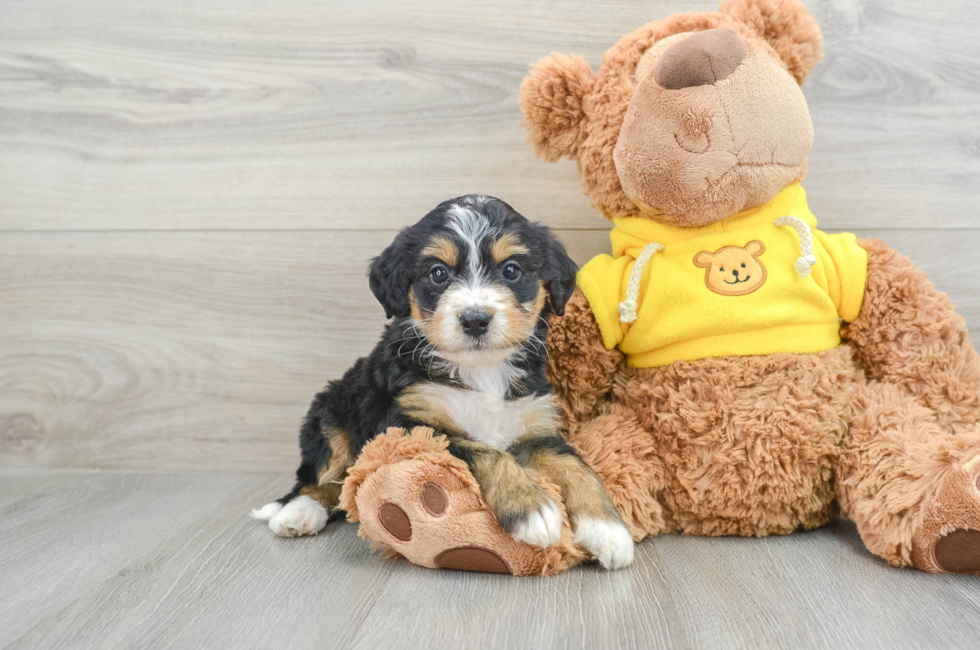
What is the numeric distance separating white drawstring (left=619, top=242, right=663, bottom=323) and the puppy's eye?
46 cm

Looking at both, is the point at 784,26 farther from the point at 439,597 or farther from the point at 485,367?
the point at 439,597

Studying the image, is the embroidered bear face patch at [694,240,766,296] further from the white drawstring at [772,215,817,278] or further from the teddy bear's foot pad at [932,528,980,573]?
the teddy bear's foot pad at [932,528,980,573]

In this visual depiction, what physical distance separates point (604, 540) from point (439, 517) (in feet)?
1.12

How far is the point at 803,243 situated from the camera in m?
1.69

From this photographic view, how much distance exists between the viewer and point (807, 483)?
1.63 metres

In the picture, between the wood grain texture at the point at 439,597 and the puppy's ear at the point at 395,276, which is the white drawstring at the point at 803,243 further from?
the puppy's ear at the point at 395,276

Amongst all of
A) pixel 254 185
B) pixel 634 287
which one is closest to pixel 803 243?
pixel 634 287

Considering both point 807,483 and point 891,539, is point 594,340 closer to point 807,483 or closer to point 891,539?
point 807,483

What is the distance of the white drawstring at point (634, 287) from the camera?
1763mm

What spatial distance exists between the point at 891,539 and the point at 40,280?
2.58 m

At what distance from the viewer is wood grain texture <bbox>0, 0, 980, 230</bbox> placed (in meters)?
2.18

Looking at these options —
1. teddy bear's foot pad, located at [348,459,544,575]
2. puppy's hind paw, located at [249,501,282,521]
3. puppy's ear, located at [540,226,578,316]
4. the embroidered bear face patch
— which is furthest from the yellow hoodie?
puppy's hind paw, located at [249,501,282,521]

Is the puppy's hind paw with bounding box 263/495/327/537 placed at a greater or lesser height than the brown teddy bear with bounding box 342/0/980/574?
lesser

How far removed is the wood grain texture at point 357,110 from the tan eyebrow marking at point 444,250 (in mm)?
742
